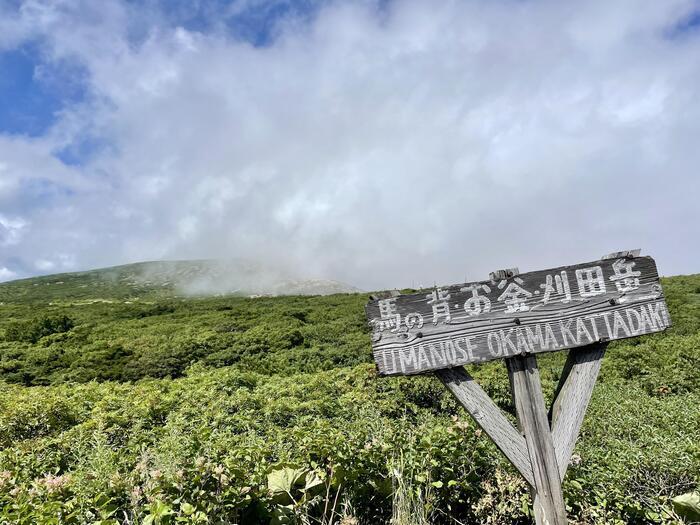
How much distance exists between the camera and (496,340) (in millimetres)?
2617

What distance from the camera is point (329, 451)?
3074 millimetres

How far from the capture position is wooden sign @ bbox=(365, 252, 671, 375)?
261cm

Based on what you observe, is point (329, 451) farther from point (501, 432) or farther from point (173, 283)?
point (173, 283)

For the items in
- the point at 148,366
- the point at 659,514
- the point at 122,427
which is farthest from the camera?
the point at 148,366

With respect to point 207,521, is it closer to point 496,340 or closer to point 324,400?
point 496,340

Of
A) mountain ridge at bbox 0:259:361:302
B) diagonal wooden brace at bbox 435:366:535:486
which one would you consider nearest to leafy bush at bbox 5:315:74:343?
diagonal wooden brace at bbox 435:366:535:486

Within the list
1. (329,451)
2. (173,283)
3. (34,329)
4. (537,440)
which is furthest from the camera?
(173,283)

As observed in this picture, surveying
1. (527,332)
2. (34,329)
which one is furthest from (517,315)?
(34,329)

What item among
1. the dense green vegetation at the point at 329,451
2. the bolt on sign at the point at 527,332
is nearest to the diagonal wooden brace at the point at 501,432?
the bolt on sign at the point at 527,332

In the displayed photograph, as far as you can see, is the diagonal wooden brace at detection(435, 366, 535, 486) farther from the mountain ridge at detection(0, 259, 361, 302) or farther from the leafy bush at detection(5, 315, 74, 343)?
the mountain ridge at detection(0, 259, 361, 302)

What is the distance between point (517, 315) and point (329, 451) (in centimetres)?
152

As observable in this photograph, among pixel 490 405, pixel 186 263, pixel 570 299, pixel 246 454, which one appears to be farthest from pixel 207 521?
pixel 186 263

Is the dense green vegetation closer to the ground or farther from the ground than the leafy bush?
closer to the ground

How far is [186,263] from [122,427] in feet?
259
